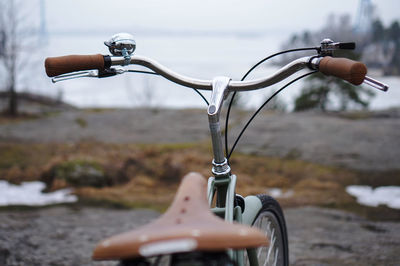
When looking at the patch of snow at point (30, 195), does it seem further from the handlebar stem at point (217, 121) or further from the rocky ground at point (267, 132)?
the handlebar stem at point (217, 121)

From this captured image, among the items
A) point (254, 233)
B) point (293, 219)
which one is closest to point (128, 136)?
point (293, 219)

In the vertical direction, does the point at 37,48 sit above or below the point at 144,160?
above

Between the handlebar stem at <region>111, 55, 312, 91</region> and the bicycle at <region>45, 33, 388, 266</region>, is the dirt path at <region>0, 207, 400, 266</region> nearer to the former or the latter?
the bicycle at <region>45, 33, 388, 266</region>

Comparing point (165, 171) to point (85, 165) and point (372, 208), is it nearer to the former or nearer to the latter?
point (85, 165)

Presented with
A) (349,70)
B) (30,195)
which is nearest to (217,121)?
(349,70)

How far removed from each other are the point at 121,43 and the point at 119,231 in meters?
2.12

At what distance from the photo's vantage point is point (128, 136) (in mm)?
6676

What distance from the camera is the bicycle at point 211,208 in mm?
854

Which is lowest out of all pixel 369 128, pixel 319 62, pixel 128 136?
pixel 128 136

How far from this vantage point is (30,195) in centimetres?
436

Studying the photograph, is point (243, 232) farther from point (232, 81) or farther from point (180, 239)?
point (232, 81)

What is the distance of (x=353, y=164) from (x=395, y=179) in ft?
1.93

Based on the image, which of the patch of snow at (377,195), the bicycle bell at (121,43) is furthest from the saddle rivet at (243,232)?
the patch of snow at (377,195)

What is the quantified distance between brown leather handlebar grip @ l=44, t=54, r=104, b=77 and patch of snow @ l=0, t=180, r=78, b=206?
2860 mm
